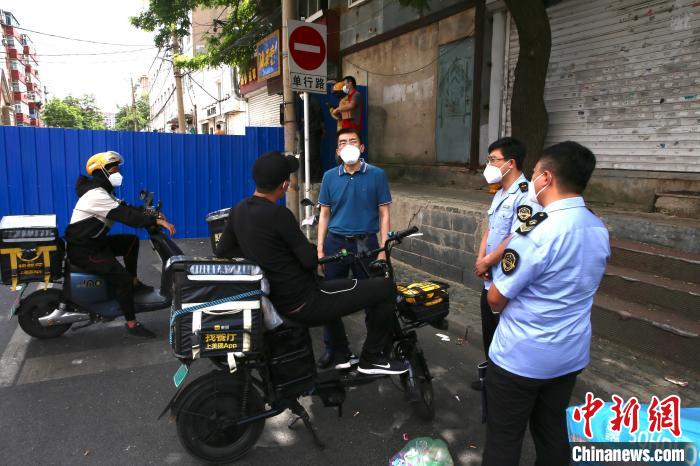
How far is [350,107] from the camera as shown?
862 centimetres

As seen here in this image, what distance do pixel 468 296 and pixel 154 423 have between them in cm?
374

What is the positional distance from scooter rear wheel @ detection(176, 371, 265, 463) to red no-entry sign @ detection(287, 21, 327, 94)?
16.5 ft

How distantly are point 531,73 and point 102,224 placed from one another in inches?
197

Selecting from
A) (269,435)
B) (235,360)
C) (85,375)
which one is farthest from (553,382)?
(85,375)

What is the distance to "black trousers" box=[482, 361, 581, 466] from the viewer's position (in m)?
1.90

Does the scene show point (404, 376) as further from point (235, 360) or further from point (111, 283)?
point (111, 283)

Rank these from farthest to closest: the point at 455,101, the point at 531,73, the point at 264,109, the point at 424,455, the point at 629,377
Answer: the point at 264,109, the point at 455,101, the point at 531,73, the point at 629,377, the point at 424,455

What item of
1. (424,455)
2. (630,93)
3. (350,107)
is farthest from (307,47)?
(424,455)

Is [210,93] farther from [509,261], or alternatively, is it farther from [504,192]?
[509,261]

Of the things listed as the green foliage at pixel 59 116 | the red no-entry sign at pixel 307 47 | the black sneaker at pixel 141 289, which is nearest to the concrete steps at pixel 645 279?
the red no-entry sign at pixel 307 47

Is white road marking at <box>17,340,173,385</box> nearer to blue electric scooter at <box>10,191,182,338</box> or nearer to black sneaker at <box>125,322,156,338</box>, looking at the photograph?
black sneaker at <box>125,322,156,338</box>

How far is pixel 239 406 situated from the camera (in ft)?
8.43

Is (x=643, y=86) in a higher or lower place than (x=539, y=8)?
lower

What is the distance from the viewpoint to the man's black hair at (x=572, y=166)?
1739 millimetres
